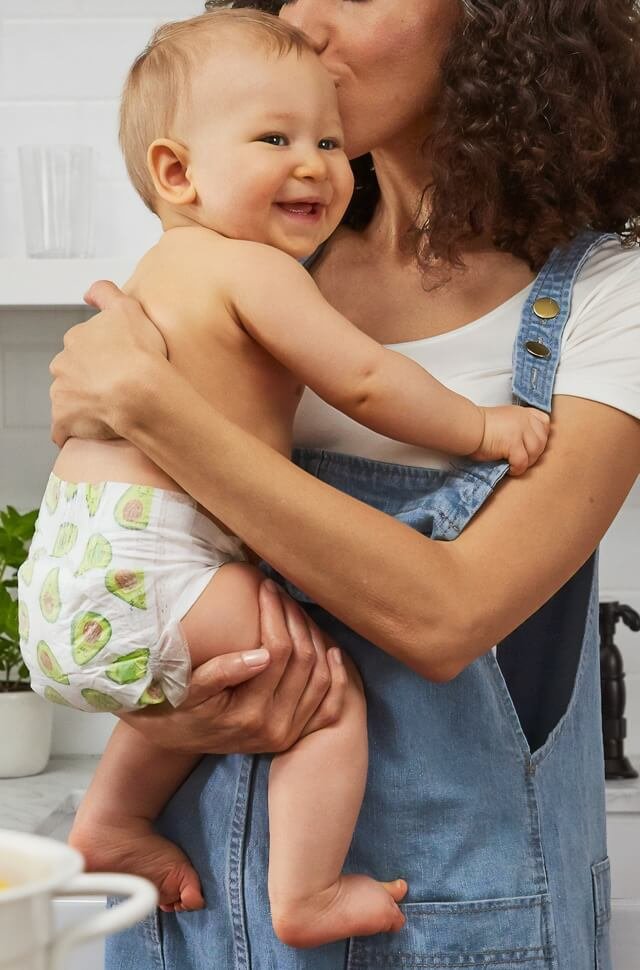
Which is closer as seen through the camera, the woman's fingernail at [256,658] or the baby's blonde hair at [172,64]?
the woman's fingernail at [256,658]

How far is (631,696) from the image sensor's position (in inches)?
86.7

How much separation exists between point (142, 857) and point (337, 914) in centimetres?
20

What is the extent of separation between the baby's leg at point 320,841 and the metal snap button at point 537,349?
Answer: 356mm

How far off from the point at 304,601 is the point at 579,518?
10.1 inches

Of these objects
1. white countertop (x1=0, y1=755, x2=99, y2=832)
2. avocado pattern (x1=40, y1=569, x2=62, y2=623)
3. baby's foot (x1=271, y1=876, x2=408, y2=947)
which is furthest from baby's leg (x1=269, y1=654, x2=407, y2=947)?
white countertop (x1=0, y1=755, x2=99, y2=832)

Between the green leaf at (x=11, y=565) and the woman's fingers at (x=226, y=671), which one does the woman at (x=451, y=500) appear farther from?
the green leaf at (x=11, y=565)

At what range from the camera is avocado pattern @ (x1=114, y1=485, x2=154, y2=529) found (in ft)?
2.99

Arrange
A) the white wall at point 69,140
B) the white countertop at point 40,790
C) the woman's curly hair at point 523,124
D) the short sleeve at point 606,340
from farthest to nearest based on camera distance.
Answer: the white wall at point 69,140 < the white countertop at point 40,790 < the woman's curly hair at point 523,124 < the short sleeve at point 606,340

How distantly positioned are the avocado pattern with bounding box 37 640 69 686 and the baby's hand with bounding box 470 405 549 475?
39 cm

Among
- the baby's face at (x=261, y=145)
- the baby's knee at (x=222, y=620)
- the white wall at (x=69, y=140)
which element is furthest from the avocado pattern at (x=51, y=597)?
the white wall at (x=69, y=140)

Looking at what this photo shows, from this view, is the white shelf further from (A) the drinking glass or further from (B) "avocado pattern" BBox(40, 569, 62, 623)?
(B) "avocado pattern" BBox(40, 569, 62, 623)

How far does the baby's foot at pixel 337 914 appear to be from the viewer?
0.92 metres

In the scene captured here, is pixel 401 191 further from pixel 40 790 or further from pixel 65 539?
pixel 40 790

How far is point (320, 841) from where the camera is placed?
921mm
